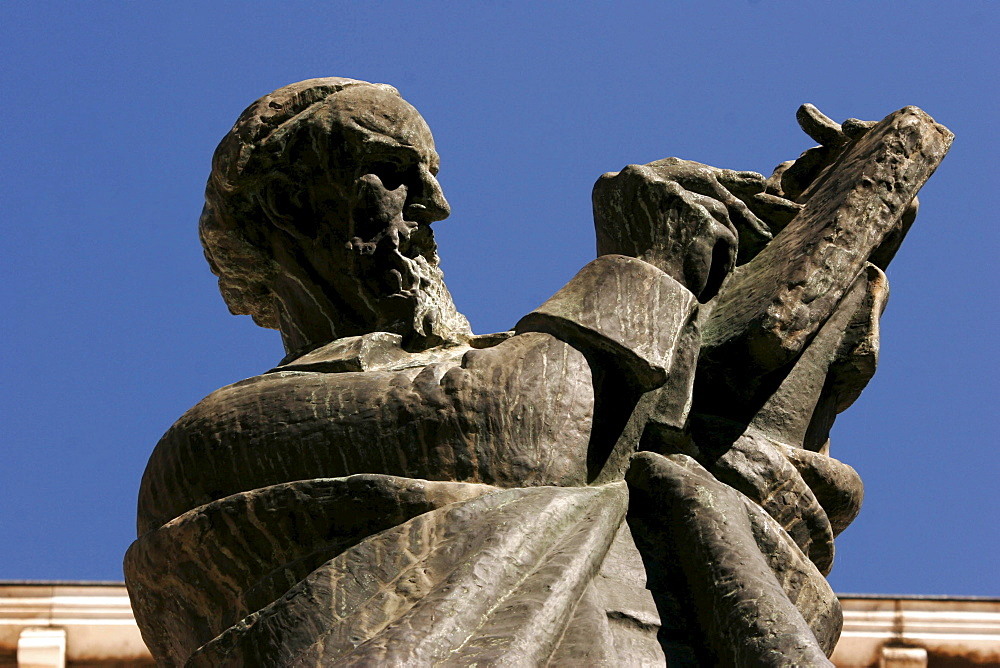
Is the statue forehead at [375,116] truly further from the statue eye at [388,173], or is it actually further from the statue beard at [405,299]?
the statue beard at [405,299]

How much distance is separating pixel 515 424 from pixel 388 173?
0.97m

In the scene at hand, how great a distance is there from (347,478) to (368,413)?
188 mm

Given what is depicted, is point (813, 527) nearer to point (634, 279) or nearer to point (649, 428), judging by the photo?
point (649, 428)

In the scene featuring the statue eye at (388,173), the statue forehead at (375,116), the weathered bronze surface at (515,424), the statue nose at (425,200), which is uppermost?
the statue forehead at (375,116)

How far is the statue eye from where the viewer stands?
4527 mm

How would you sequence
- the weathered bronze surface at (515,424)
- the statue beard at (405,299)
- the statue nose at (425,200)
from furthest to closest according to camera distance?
the statue nose at (425,200) < the statue beard at (405,299) < the weathered bronze surface at (515,424)

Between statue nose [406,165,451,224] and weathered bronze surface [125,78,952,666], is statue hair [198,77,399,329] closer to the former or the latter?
weathered bronze surface [125,78,952,666]

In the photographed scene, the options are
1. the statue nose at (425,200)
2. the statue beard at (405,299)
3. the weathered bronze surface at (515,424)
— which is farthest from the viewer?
the statue nose at (425,200)

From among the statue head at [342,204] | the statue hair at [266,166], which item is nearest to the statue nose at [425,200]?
the statue head at [342,204]

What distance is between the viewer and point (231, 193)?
457cm

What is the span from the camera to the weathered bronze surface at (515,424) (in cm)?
362

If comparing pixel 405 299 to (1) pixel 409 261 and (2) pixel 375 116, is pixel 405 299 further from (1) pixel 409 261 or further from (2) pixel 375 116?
(2) pixel 375 116

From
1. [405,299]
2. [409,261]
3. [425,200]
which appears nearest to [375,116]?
[425,200]

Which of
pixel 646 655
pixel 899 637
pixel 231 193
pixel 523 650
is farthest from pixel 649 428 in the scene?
pixel 899 637
